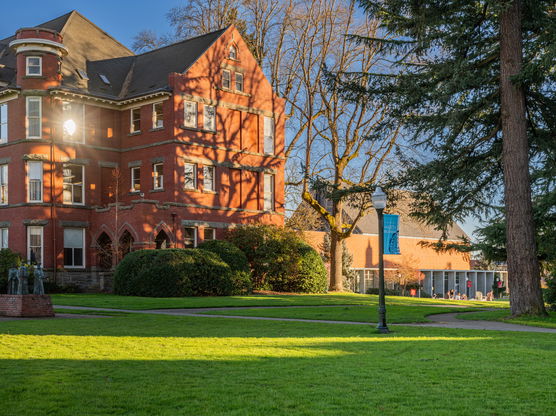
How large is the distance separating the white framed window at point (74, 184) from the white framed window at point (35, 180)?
4.53ft

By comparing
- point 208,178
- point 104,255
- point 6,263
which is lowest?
point 6,263

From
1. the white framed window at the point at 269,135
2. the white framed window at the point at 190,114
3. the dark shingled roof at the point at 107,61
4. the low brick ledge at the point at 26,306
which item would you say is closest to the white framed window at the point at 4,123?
the dark shingled roof at the point at 107,61

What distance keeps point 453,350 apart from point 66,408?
7.23 m

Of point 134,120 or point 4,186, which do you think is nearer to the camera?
point 4,186

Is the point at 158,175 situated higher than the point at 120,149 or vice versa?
the point at 120,149

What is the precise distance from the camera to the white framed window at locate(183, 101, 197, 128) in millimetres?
40594

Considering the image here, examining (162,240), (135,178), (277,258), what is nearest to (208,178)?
(135,178)

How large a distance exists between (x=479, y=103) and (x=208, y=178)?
21.7 m

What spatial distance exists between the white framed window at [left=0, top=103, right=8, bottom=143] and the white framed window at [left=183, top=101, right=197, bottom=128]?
9874mm

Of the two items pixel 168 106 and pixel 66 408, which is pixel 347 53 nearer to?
pixel 168 106

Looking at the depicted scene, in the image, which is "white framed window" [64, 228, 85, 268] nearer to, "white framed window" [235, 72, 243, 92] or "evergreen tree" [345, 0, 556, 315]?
"white framed window" [235, 72, 243, 92]

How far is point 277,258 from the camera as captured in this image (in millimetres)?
39625

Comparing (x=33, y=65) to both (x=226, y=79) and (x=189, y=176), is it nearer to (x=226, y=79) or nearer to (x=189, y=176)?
(x=189, y=176)

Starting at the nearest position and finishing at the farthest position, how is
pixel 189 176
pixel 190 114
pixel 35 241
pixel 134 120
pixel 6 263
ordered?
pixel 6 263 → pixel 35 241 → pixel 189 176 → pixel 190 114 → pixel 134 120
